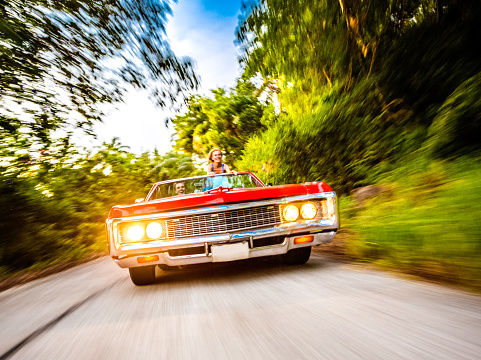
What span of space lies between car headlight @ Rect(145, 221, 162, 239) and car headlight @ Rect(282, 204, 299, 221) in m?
1.30

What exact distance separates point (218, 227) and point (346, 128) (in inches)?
216

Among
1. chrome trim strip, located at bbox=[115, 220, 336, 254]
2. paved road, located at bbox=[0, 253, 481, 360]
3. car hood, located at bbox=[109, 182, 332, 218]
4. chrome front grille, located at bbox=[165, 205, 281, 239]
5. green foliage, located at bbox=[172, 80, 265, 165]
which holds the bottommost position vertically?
paved road, located at bbox=[0, 253, 481, 360]

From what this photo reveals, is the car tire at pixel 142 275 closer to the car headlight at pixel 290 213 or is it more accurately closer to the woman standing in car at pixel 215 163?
the car headlight at pixel 290 213

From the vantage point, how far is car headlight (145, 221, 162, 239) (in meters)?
3.60

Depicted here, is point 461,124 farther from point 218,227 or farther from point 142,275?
point 142,275

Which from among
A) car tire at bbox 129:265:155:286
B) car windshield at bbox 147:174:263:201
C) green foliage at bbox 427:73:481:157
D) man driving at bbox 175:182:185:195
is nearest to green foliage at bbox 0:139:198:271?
car windshield at bbox 147:174:263:201

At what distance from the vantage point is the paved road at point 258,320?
194 cm

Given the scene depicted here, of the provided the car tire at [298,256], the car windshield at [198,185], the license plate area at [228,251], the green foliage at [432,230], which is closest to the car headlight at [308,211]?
the car tire at [298,256]

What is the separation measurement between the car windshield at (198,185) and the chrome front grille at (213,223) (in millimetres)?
1421

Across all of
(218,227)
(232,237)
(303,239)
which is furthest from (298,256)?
(218,227)

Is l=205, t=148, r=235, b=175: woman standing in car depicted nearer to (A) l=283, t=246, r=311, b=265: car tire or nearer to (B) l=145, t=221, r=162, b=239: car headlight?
(A) l=283, t=246, r=311, b=265: car tire

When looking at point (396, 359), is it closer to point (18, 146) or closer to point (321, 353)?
point (321, 353)

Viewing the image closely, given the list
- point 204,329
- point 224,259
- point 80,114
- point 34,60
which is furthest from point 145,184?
point 204,329

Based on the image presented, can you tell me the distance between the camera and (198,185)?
16.9 feet
